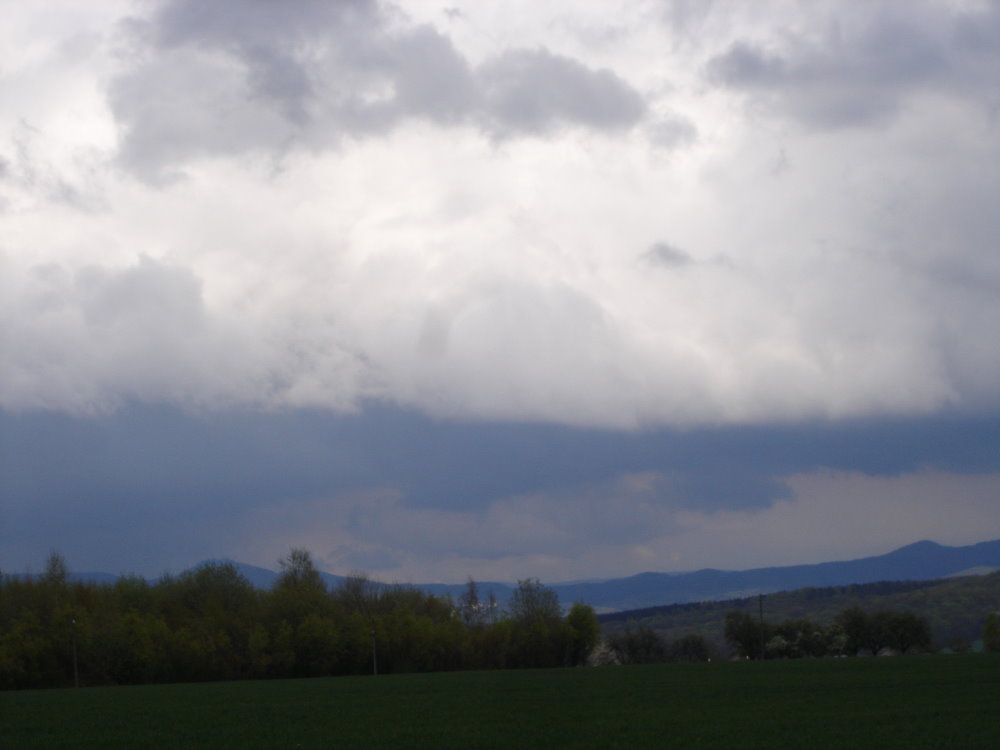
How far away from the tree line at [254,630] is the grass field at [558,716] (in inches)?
1422

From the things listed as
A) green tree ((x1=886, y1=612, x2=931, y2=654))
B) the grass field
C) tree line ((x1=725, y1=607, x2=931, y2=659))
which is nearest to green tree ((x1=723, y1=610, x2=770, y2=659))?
tree line ((x1=725, y1=607, x2=931, y2=659))

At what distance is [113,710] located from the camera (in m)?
48.6

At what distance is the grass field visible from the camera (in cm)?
2973

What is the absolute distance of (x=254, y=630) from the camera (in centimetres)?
10944

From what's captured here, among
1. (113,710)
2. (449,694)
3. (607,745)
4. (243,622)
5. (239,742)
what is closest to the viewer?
(607,745)

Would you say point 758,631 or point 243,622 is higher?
point 243,622

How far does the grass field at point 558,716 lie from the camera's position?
97.6ft

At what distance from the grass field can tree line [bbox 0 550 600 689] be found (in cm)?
3611

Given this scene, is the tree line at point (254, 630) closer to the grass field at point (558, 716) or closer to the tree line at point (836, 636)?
the tree line at point (836, 636)

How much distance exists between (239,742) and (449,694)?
86.8 ft

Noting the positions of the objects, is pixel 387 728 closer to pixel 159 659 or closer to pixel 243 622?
pixel 159 659

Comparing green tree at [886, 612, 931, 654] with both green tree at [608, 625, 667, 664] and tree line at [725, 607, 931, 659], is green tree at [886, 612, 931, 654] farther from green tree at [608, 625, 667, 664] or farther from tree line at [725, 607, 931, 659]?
green tree at [608, 625, 667, 664]

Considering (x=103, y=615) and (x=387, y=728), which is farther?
(x=103, y=615)

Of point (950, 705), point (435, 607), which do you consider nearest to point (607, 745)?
point (950, 705)
